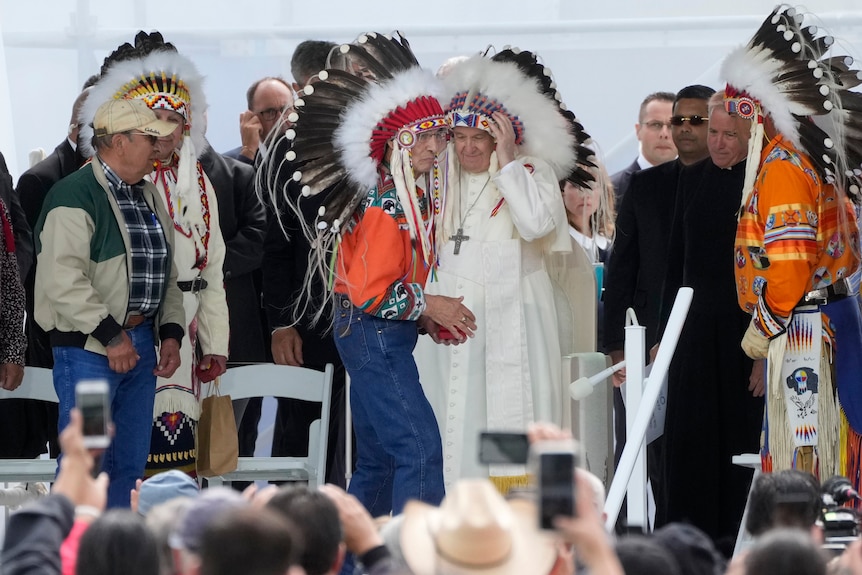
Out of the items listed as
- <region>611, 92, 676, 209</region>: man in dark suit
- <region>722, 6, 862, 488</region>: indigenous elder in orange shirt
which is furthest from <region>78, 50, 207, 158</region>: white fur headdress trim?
<region>611, 92, 676, 209</region>: man in dark suit

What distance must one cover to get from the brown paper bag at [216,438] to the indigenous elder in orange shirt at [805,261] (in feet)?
5.87

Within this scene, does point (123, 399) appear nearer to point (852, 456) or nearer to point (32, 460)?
point (32, 460)

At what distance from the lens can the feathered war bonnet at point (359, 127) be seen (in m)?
5.07

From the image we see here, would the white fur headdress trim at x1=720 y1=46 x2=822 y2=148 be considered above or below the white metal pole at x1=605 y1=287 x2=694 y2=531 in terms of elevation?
above

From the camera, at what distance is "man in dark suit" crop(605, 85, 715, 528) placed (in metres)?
6.26

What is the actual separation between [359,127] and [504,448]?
230 cm

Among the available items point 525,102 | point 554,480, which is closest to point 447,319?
point 525,102

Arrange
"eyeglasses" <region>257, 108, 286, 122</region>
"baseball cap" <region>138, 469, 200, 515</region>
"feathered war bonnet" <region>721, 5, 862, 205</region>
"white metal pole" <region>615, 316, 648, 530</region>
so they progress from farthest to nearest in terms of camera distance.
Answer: "eyeglasses" <region>257, 108, 286, 122</region> → "feathered war bonnet" <region>721, 5, 862, 205</region> → "white metal pole" <region>615, 316, 648, 530</region> → "baseball cap" <region>138, 469, 200, 515</region>

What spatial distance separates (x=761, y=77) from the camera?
529cm

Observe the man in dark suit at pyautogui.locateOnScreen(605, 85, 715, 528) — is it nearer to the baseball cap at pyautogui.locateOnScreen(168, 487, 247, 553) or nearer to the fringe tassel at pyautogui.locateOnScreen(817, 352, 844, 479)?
the fringe tassel at pyautogui.locateOnScreen(817, 352, 844, 479)

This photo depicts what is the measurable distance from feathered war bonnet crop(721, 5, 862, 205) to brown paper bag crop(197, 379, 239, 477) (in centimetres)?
191

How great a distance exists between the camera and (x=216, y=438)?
5.45m

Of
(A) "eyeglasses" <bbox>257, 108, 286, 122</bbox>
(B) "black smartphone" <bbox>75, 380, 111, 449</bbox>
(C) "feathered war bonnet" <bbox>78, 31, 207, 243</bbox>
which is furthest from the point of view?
(A) "eyeglasses" <bbox>257, 108, 286, 122</bbox>

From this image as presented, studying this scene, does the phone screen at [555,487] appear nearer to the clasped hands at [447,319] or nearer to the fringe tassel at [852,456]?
the clasped hands at [447,319]
